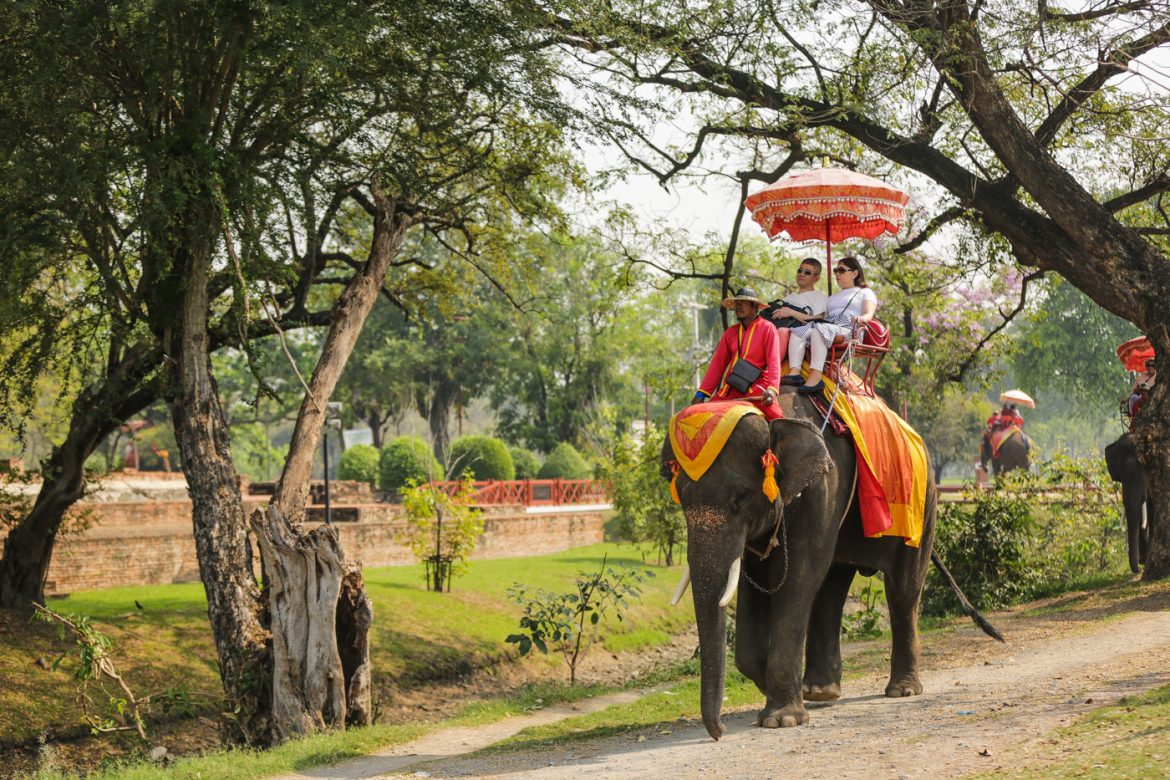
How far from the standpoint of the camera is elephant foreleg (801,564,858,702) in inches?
390

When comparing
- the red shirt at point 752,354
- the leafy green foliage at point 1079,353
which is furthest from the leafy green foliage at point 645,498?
the leafy green foliage at point 1079,353

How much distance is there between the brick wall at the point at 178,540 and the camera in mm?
17922

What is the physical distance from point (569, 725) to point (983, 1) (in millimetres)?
9395

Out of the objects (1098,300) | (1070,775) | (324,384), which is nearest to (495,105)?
(324,384)

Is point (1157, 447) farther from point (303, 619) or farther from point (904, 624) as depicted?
point (303, 619)

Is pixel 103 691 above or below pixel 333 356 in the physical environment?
below

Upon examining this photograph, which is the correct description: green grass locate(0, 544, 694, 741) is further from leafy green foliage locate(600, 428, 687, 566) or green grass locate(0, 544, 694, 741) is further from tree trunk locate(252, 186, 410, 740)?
tree trunk locate(252, 186, 410, 740)

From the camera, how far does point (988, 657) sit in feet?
38.3

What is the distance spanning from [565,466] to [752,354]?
106 ft

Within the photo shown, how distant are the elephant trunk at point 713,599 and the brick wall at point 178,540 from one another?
10334 millimetres

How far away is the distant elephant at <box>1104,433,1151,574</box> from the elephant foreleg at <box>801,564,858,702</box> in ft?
28.7

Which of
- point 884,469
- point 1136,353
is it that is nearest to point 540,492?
point 1136,353

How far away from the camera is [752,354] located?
8953 millimetres

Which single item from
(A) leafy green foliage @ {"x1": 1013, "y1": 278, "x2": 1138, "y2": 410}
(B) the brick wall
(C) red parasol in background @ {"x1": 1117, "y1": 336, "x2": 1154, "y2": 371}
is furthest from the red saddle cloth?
(A) leafy green foliage @ {"x1": 1013, "y1": 278, "x2": 1138, "y2": 410}
